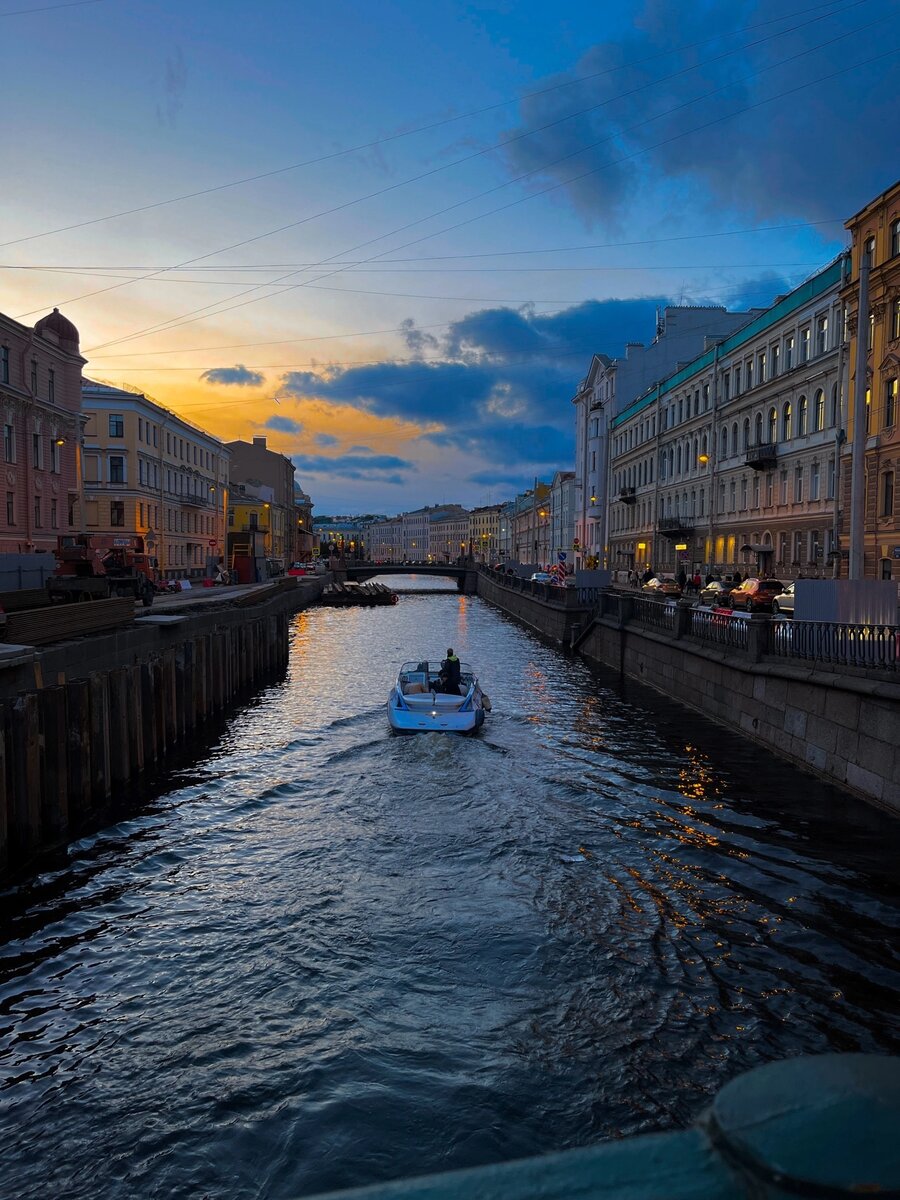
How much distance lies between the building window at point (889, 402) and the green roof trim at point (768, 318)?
797 cm

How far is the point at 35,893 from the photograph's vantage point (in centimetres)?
1180

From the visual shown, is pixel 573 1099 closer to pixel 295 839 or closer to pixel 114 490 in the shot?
pixel 295 839

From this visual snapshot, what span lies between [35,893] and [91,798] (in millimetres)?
3718

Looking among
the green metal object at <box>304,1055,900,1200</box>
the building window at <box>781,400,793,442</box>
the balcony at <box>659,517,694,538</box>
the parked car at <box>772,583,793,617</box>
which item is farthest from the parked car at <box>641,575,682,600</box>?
the green metal object at <box>304,1055,900,1200</box>

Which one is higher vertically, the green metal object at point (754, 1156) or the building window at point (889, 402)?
the building window at point (889, 402)

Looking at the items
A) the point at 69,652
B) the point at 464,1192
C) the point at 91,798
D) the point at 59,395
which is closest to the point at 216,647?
the point at 69,652

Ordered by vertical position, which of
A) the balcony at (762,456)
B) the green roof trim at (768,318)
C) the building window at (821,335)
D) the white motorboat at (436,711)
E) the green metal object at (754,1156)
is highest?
the green roof trim at (768,318)

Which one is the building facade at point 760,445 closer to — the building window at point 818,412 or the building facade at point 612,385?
the building window at point 818,412

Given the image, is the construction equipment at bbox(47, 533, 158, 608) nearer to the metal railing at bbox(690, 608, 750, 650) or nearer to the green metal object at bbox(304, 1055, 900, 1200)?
the metal railing at bbox(690, 608, 750, 650)

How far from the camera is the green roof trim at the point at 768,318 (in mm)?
42188

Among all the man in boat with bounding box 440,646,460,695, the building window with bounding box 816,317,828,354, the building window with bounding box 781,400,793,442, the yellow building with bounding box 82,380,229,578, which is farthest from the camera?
the yellow building with bounding box 82,380,229,578

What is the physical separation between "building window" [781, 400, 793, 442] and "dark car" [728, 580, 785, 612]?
12.8 meters

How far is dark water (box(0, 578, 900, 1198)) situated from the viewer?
6.99 metres

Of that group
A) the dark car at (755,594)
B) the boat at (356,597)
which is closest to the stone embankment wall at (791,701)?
the dark car at (755,594)
